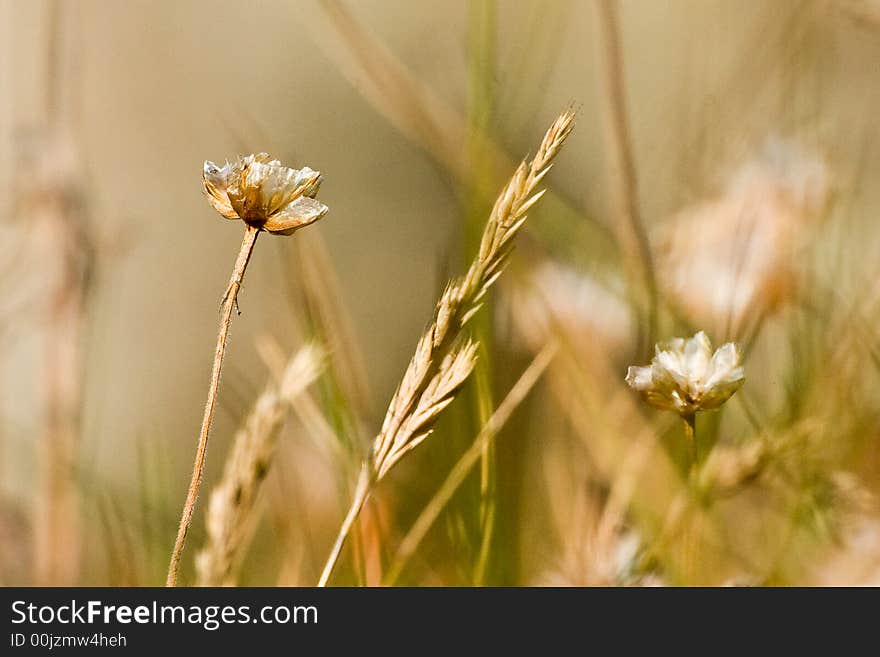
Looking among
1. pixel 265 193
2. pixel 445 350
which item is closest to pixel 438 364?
pixel 445 350

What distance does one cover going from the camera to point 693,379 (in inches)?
16.5

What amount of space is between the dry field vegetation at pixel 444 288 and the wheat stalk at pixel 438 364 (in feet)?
0.11

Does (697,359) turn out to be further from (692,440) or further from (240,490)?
(240,490)

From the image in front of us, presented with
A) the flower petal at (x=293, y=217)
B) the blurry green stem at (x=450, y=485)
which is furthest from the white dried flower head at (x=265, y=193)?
the blurry green stem at (x=450, y=485)

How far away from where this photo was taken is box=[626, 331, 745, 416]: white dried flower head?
1.36 ft

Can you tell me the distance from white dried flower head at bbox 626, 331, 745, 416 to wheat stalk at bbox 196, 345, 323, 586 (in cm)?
19

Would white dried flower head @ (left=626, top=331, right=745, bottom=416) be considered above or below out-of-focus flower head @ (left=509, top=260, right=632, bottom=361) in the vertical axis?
below

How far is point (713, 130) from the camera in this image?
0.69 m

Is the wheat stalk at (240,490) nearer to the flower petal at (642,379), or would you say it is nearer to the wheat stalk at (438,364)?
the wheat stalk at (438,364)

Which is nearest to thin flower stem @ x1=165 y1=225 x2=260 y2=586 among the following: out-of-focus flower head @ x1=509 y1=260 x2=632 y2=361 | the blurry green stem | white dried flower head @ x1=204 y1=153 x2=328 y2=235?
white dried flower head @ x1=204 y1=153 x2=328 y2=235

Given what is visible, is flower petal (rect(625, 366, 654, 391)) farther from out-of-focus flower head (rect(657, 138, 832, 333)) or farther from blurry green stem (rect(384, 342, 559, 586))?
out-of-focus flower head (rect(657, 138, 832, 333))

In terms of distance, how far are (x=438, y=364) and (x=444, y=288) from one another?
0.09 m

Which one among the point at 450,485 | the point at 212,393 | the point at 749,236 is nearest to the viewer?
the point at 212,393
